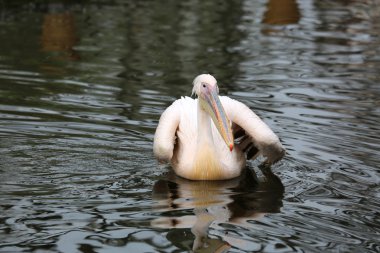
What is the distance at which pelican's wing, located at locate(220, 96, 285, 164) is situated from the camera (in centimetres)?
690

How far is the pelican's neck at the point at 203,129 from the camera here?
6.89 meters

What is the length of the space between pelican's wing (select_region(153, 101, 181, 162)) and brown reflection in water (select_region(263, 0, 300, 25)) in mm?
7856

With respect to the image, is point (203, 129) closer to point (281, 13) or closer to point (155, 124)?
point (155, 124)

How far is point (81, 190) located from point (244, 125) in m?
1.42

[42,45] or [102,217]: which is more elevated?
[42,45]

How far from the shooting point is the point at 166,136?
6891mm

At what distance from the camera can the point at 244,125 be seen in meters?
7.04

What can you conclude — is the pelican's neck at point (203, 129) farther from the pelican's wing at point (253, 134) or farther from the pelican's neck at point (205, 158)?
the pelican's wing at point (253, 134)

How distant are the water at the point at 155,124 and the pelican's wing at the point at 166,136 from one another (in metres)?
0.20

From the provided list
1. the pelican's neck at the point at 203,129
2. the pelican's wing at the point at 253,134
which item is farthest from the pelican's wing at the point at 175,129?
→ the pelican's wing at the point at 253,134

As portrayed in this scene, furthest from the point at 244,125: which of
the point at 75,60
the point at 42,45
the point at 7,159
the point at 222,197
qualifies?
the point at 42,45

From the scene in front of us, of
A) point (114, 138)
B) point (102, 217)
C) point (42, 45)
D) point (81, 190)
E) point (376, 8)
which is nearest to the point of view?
point (102, 217)

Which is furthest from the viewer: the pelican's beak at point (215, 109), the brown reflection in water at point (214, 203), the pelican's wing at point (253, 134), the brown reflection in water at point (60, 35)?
the brown reflection in water at point (60, 35)

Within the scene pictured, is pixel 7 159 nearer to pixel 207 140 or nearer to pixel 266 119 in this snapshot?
pixel 207 140
